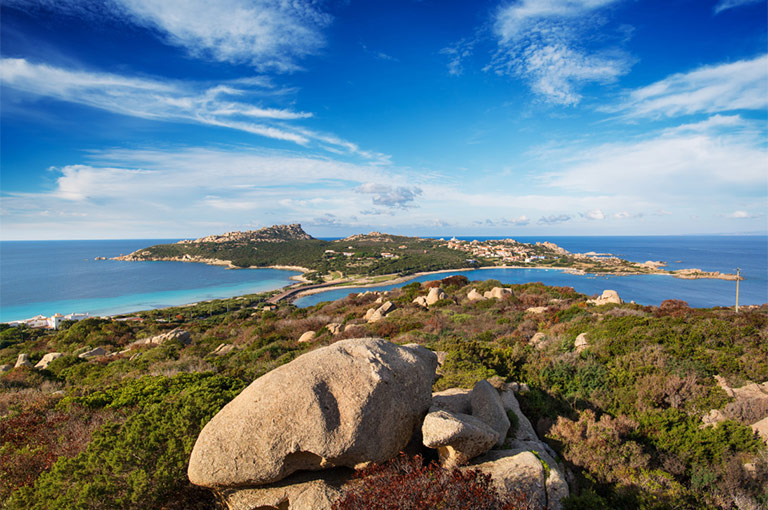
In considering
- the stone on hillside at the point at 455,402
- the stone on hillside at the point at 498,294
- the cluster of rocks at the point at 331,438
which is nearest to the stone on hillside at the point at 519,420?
the cluster of rocks at the point at 331,438

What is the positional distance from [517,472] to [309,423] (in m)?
3.23

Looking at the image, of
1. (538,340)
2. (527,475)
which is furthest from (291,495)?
(538,340)

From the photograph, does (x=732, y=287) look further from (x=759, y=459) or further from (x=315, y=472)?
(x=315, y=472)

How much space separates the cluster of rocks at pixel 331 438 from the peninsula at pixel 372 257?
76264 mm

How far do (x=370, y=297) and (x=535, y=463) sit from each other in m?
28.9

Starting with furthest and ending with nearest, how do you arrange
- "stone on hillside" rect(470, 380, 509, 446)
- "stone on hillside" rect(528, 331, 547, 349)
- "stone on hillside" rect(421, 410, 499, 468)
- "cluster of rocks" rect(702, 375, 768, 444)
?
"stone on hillside" rect(528, 331, 547, 349) < "cluster of rocks" rect(702, 375, 768, 444) < "stone on hillside" rect(470, 380, 509, 446) < "stone on hillside" rect(421, 410, 499, 468)

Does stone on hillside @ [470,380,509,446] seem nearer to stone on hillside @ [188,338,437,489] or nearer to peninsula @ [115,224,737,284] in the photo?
stone on hillside @ [188,338,437,489]

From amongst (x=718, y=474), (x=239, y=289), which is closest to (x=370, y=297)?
(x=718, y=474)

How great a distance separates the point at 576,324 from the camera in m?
14.8

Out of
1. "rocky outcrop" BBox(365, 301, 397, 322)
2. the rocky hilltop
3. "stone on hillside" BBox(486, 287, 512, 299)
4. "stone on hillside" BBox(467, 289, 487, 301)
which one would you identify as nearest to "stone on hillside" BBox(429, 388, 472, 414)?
"rocky outcrop" BBox(365, 301, 397, 322)

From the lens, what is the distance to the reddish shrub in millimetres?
3455

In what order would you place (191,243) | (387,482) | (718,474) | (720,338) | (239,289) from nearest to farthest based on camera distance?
(387,482), (718,474), (720,338), (239,289), (191,243)

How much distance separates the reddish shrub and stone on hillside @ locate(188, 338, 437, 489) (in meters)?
0.69

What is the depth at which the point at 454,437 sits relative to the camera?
4887mm
